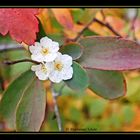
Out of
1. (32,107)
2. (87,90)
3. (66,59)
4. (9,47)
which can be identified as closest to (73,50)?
(66,59)

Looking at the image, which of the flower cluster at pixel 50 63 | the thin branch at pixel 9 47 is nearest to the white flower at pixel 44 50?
the flower cluster at pixel 50 63

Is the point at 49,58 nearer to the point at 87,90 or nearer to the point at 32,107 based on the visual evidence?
the point at 32,107

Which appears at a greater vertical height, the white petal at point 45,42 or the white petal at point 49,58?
the white petal at point 45,42

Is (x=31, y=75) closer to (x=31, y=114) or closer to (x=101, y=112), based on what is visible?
(x=31, y=114)

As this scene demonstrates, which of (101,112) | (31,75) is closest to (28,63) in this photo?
(31,75)

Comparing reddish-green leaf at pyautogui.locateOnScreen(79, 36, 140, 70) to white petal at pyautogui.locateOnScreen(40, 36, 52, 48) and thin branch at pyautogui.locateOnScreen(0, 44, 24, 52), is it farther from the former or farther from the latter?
thin branch at pyautogui.locateOnScreen(0, 44, 24, 52)

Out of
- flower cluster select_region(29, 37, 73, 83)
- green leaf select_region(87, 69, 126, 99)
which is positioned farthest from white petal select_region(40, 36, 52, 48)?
green leaf select_region(87, 69, 126, 99)

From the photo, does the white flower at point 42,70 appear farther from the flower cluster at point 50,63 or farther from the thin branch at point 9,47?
the thin branch at point 9,47
